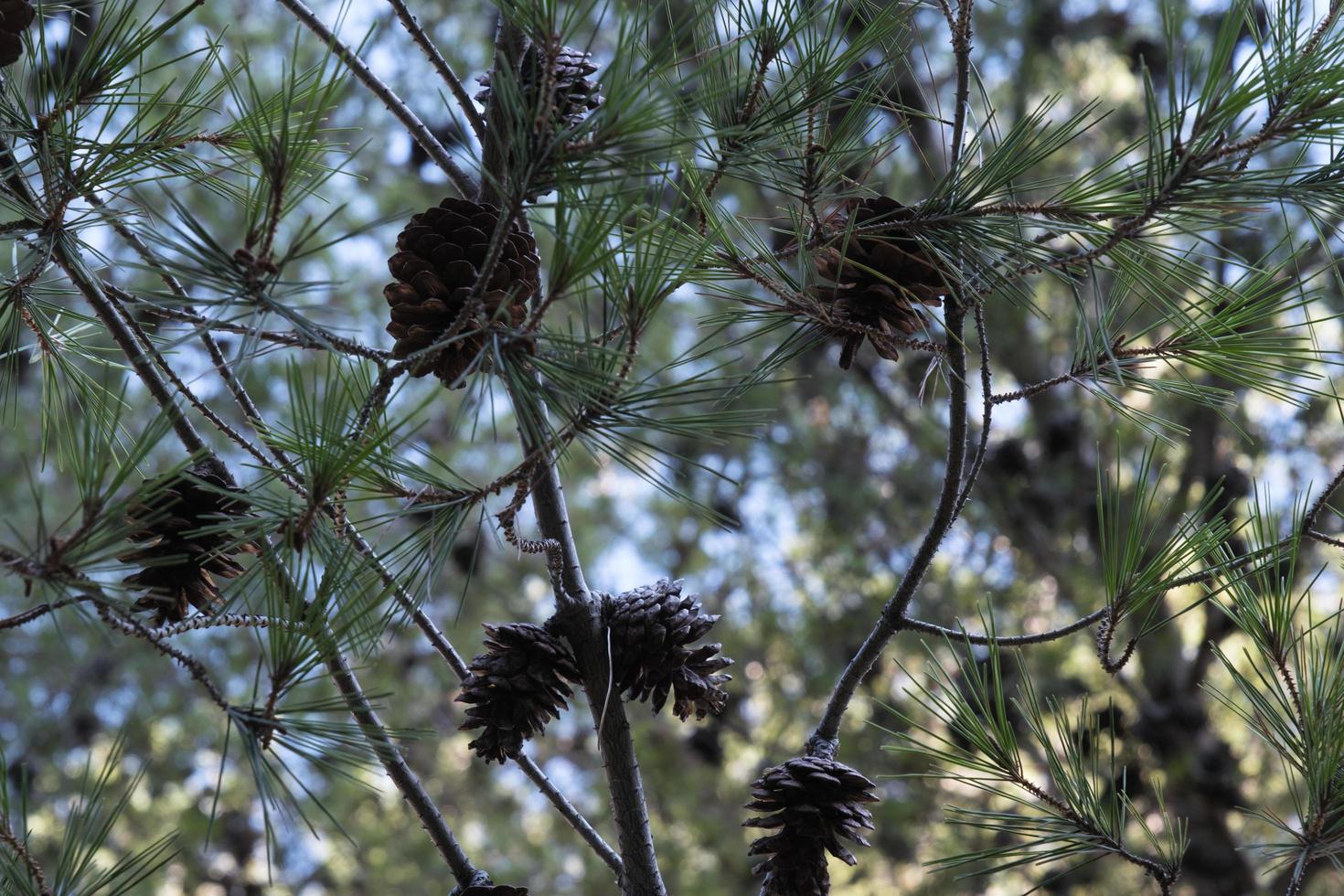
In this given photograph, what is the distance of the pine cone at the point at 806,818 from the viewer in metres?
0.74

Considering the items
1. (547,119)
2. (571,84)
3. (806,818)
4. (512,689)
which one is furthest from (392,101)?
(806,818)

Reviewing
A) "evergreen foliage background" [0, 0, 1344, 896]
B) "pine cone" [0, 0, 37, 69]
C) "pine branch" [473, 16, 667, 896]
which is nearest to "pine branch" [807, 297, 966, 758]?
"evergreen foliage background" [0, 0, 1344, 896]

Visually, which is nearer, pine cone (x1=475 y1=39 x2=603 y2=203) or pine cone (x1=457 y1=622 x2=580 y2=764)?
pine cone (x1=475 y1=39 x2=603 y2=203)

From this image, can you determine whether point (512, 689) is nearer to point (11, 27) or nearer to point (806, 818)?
point (806, 818)

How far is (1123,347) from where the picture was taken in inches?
30.9

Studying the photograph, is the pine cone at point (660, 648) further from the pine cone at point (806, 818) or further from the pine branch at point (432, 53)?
the pine branch at point (432, 53)

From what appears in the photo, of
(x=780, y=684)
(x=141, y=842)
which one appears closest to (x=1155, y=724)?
(x=780, y=684)

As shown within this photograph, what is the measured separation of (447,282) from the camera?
0.63 meters

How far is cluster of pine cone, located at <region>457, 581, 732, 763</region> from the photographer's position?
0.74 metres

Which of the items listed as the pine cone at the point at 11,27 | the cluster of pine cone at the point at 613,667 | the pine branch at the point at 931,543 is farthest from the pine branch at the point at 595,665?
the pine cone at the point at 11,27

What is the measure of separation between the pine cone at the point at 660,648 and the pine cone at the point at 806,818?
7cm

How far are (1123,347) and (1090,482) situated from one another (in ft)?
7.03

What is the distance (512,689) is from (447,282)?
0.28 m

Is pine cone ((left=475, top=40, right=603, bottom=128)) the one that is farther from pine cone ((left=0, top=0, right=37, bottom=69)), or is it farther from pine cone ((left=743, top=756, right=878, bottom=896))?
pine cone ((left=743, top=756, right=878, bottom=896))
